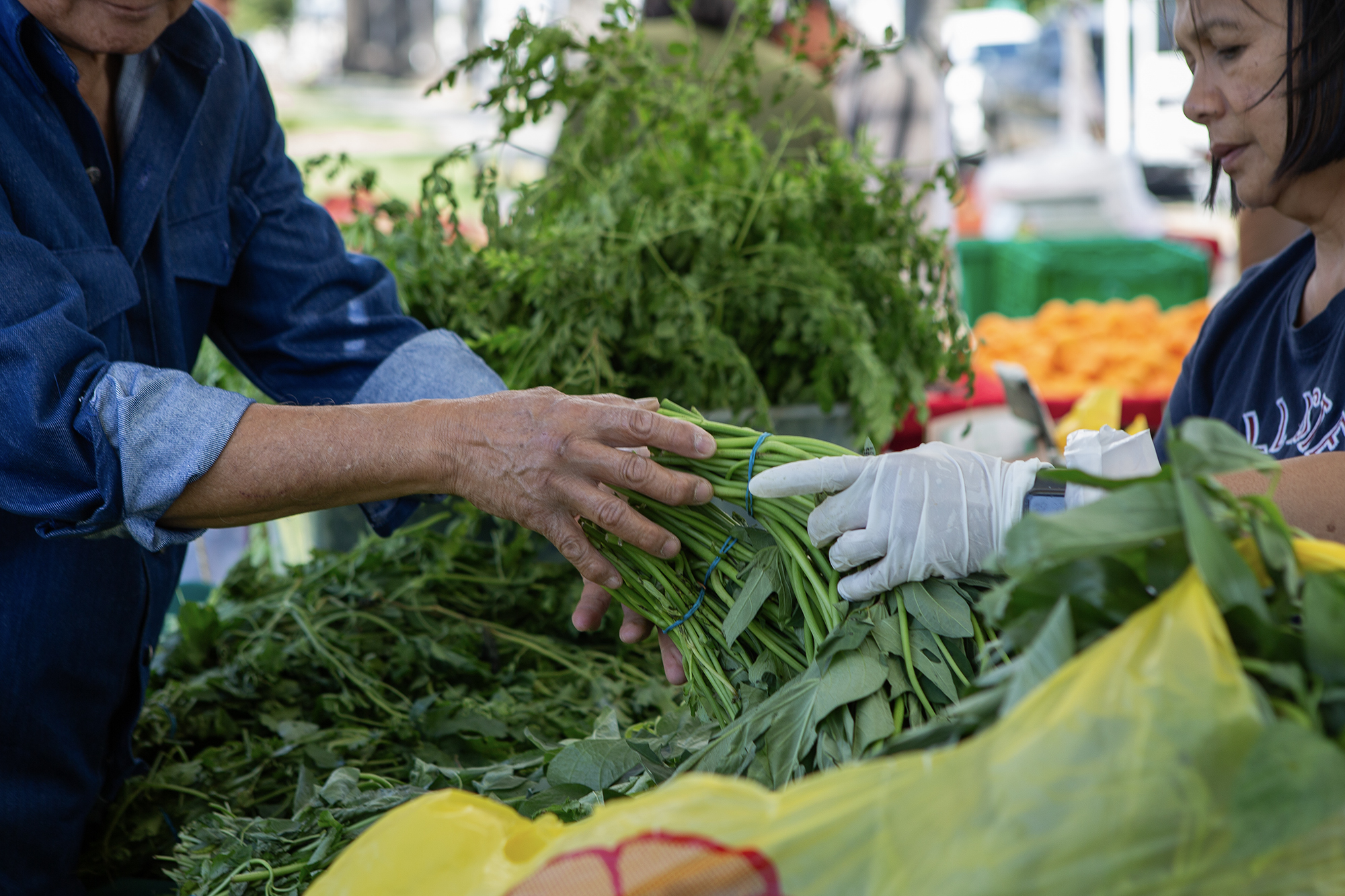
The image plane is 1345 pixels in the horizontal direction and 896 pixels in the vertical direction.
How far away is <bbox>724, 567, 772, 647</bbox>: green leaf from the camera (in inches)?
42.9

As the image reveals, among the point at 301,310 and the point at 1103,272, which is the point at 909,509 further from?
the point at 1103,272

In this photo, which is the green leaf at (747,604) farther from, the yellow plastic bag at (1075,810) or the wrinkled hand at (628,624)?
the yellow plastic bag at (1075,810)

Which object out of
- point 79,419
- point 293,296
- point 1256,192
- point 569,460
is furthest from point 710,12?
point 79,419

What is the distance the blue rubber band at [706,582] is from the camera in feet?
3.86

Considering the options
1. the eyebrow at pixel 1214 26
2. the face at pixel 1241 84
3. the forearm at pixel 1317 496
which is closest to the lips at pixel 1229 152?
the face at pixel 1241 84

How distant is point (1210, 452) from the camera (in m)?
0.72

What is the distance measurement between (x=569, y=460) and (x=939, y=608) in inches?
17.1

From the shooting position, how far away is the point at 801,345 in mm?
2018

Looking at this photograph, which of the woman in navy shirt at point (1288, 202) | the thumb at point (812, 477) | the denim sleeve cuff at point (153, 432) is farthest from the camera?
the woman in navy shirt at point (1288, 202)

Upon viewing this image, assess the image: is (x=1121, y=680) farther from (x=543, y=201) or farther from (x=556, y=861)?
(x=543, y=201)

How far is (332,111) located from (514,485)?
15.2 metres

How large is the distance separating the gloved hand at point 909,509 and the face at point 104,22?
96 cm

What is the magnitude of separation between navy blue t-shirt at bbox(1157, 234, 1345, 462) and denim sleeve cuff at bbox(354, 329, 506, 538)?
94 centimetres

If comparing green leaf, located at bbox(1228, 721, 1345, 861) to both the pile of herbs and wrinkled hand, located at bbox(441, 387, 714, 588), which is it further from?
wrinkled hand, located at bbox(441, 387, 714, 588)
